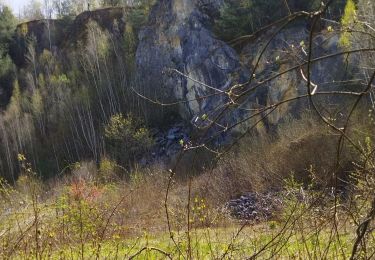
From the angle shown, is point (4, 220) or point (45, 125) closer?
point (4, 220)

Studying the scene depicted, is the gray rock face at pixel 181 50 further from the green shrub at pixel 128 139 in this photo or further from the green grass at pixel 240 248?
the green grass at pixel 240 248

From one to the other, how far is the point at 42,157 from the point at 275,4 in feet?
69.0

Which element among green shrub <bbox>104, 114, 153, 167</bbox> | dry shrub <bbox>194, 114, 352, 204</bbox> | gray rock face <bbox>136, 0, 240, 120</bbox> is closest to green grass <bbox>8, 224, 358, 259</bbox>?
dry shrub <bbox>194, 114, 352, 204</bbox>

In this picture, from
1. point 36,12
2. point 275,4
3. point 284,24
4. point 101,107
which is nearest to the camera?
point 284,24

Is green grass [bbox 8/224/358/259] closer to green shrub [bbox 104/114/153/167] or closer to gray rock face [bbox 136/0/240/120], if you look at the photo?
gray rock face [bbox 136/0/240/120]

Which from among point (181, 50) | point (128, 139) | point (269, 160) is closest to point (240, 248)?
→ point (269, 160)

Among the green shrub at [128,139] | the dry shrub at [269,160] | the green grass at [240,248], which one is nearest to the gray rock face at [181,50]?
the green shrub at [128,139]

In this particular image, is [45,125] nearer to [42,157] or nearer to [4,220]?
[42,157]

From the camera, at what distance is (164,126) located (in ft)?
110

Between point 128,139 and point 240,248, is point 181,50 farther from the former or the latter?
point 240,248

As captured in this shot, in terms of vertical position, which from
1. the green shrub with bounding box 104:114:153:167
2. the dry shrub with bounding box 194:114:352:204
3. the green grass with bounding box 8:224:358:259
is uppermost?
the green grass with bounding box 8:224:358:259

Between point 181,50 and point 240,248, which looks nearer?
point 240,248

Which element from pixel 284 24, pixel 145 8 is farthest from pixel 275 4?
pixel 284 24

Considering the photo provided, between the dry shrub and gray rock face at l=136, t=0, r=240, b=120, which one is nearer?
the dry shrub
